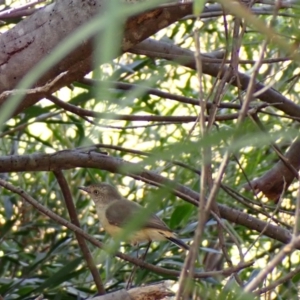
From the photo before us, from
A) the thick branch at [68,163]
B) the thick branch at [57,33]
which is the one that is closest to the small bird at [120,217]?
the thick branch at [68,163]

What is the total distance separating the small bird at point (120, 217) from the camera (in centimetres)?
239

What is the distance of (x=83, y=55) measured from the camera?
1.31 m

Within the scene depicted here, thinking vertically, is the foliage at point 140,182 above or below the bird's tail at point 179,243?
above

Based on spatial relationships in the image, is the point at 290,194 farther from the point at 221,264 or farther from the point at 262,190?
the point at 262,190

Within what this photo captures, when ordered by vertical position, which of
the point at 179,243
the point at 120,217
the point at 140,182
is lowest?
the point at 179,243

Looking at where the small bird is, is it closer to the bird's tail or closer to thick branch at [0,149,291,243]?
the bird's tail

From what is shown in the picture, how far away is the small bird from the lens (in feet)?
7.85

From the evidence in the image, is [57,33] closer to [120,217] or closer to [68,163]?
[68,163]

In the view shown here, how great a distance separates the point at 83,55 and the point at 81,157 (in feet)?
1.81

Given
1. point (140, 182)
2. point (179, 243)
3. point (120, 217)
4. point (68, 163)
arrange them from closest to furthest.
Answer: point (68, 163)
point (179, 243)
point (120, 217)
point (140, 182)

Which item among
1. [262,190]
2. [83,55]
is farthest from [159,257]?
[83,55]

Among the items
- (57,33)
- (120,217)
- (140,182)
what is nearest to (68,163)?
(57,33)

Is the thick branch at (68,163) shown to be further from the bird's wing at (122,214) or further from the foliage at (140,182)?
the bird's wing at (122,214)

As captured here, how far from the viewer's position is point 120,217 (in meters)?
2.59
